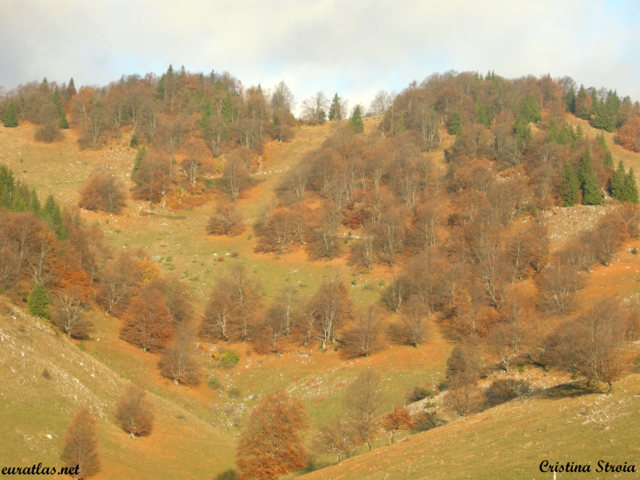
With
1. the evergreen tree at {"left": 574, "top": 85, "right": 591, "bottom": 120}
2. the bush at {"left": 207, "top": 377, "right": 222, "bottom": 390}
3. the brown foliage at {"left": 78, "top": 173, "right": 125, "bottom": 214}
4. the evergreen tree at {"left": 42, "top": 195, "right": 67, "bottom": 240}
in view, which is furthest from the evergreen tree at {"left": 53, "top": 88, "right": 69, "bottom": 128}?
the evergreen tree at {"left": 574, "top": 85, "right": 591, "bottom": 120}

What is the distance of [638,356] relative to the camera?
3884cm

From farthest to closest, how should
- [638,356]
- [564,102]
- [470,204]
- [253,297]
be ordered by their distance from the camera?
[564,102] → [470,204] → [253,297] → [638,356]

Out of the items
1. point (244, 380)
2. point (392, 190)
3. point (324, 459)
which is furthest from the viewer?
point (392, 190)

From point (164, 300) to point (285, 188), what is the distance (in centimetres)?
5258

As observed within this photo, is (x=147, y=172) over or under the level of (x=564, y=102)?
under

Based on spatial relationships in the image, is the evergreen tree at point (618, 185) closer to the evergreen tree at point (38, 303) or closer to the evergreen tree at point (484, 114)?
the evergreen tree at point (484, 114)

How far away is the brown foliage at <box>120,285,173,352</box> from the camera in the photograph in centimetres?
6610

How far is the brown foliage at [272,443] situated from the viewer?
119ft

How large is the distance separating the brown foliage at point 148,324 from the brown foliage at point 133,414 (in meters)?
23.8

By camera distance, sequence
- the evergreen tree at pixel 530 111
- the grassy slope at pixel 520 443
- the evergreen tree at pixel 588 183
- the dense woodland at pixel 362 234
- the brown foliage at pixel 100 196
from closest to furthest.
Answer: the grassy slope at pixel 520 443
the dense woodland at pixel 362 234
the evergreen tree at pixel 588 183
the brown foliage at pixel 100 196
the evergreen tree at pixel 530 111

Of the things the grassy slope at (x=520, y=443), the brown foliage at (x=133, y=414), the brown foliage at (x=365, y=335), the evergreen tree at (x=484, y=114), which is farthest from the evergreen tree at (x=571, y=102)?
the brown foliage at (x=133, y=414)

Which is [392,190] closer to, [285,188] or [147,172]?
[285,188]

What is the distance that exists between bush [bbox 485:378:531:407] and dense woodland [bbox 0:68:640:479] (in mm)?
168

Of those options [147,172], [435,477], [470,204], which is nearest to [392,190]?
[470,204]
